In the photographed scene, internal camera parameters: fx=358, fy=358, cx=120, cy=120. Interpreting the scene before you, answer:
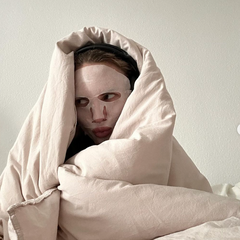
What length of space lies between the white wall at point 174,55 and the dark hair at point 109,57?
21.7 inches

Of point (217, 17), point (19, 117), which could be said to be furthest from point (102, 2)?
point (19, 117)

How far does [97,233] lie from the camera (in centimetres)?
67

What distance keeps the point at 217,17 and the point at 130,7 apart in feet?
1.23

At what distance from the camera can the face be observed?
0.87 metres

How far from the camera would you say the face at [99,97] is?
873 millimetres

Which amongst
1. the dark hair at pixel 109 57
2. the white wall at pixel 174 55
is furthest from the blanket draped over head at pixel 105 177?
the white wall at pixel 174 55

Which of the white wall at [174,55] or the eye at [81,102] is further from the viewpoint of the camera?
the white wall at [174,55]

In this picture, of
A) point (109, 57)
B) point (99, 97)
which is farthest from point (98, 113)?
point (109, 57)

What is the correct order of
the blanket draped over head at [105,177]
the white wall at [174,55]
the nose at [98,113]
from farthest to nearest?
the white wall at [174,55]
the nose at [98,113]
the blanket draped over head at [105,177]

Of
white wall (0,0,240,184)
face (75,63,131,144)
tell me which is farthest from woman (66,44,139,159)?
white wall (0,0,240,184)

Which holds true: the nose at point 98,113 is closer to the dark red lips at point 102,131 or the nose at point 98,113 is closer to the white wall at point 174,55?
the dark red lips at point 102,131

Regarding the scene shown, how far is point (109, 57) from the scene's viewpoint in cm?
92

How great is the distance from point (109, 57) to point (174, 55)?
0.65 metres

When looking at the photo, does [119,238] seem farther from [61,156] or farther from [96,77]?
[96,77]
